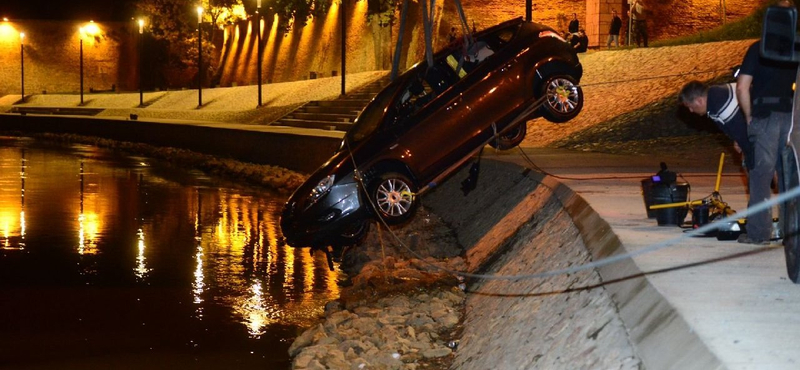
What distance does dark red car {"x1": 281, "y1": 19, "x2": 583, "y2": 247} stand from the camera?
13406mm

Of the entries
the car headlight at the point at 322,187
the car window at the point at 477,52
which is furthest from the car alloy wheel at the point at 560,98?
the car headlight at the point at 322,187

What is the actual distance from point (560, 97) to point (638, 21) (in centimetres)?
2416

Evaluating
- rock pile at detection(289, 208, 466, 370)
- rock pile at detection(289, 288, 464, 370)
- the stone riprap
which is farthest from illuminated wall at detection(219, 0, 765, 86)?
rock pile at detection(289, 288, 464, 370)

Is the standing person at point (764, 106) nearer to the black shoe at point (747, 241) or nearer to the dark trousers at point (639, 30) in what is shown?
the black shoe at point (747, 241)

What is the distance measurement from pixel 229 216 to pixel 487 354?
13641 millimetres

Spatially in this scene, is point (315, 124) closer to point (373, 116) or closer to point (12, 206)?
point (12, 206)

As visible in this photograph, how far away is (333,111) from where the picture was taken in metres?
39.6

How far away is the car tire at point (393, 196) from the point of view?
1339cm

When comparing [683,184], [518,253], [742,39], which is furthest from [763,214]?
[742,39]

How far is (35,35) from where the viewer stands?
85812mm

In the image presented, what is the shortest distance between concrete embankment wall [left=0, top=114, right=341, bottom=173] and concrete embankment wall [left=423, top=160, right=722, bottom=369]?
12.0 meters

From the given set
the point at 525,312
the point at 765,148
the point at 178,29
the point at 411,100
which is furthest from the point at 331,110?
the point at 178,29

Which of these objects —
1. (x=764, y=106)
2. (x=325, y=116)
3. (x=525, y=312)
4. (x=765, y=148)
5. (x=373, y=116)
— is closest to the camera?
(x=764, y=106)

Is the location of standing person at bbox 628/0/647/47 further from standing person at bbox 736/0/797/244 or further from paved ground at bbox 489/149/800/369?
standing person at bbox 736/0/797/244
